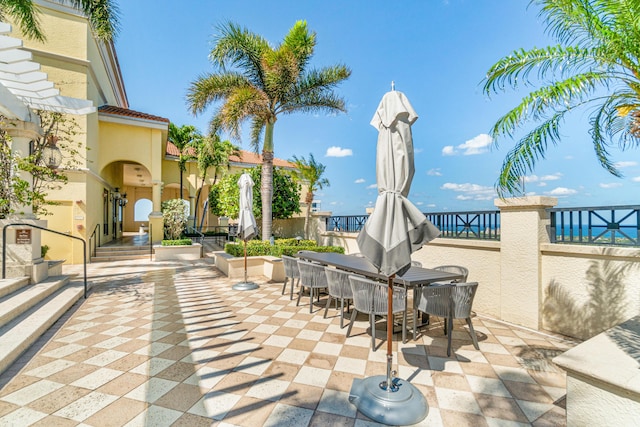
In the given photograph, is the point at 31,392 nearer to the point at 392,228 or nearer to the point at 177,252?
the point at 392,228

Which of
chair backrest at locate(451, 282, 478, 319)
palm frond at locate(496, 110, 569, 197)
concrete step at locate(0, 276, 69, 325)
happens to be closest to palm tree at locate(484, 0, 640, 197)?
palm frond at locate(496, 110, 569, 197)

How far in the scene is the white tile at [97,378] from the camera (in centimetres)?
284

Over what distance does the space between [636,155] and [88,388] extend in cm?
750

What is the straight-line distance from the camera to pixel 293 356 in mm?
3467

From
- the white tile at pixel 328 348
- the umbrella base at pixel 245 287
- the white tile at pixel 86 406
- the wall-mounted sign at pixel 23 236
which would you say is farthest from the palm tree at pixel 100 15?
the white tile at pixel 328 348

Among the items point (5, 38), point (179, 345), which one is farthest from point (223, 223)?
point (179, 345)

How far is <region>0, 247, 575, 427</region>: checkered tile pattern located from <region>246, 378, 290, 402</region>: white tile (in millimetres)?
15

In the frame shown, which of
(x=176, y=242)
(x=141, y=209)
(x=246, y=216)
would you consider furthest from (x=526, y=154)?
(x=141, y=209)

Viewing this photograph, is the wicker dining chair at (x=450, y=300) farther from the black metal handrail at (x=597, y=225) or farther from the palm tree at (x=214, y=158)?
the palm tree at (x=214, y=158)

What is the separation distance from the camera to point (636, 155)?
417 cm

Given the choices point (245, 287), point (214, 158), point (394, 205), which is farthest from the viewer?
point (214, 158)

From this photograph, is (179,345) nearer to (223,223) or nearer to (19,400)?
(19,400)

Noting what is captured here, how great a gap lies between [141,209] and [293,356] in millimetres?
27256

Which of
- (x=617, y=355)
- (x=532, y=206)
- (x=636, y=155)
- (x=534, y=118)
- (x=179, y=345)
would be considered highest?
(x=534, y=118)
